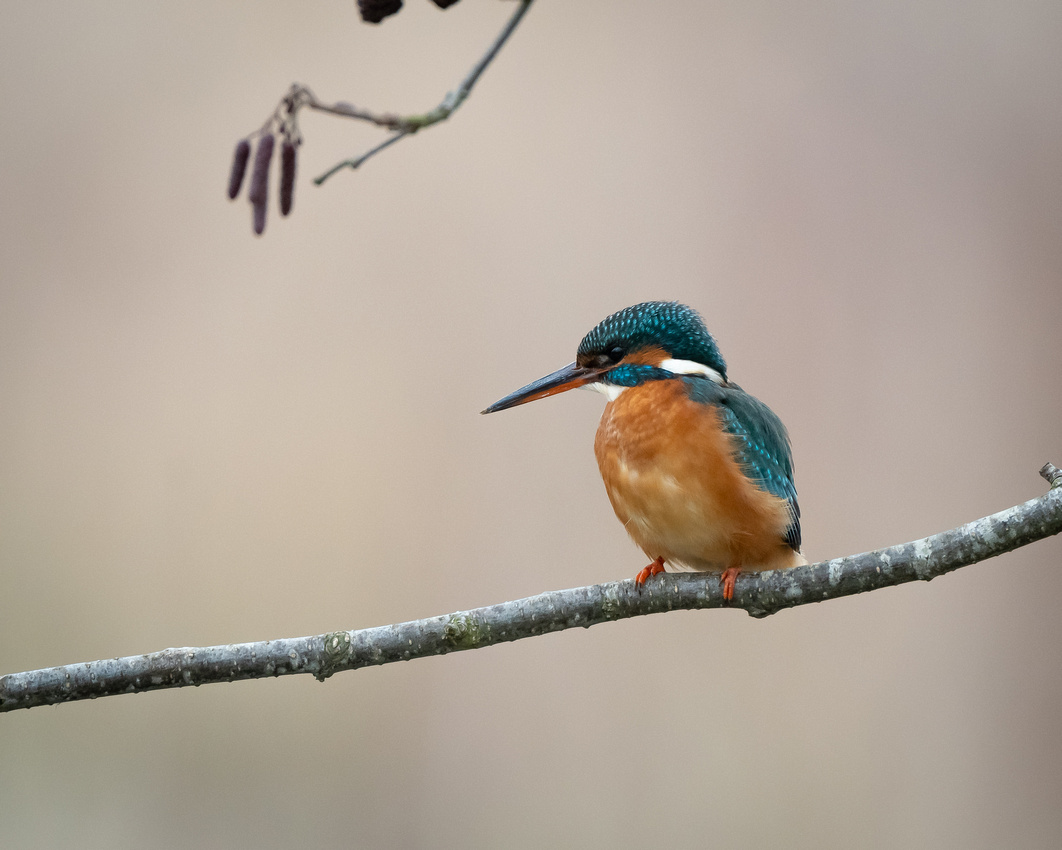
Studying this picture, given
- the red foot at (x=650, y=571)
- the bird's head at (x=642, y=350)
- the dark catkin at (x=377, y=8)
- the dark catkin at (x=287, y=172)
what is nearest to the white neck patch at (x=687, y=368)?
the bird's head at (x=642, y=350)

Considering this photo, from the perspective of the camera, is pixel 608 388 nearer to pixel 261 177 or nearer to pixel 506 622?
pixel 506 622

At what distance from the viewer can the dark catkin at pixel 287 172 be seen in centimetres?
77

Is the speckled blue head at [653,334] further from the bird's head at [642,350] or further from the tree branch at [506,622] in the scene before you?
the tree branch at [506,622]

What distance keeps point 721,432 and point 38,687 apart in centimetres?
86

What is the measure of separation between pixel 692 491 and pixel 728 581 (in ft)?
0.43

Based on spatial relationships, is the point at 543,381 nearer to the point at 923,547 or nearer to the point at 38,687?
the point at 923,547

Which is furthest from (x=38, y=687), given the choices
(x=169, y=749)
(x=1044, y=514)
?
(x=169, y=749)

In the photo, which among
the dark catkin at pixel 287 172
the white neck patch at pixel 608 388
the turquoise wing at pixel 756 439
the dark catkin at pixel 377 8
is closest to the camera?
the dark catkin at pixel 377 8

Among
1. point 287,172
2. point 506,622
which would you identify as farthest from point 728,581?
point 287,172

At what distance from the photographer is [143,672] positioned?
1008 mm

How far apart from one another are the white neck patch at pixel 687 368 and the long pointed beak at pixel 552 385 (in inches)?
3.8

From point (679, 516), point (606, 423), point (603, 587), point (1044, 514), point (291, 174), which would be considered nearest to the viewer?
point (291, 174)

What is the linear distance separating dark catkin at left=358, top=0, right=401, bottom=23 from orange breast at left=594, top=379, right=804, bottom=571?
714 millimetres

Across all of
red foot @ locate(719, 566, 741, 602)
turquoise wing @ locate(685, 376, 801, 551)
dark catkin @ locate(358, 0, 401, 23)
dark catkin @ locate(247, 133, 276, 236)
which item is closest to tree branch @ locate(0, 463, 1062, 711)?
red foot @ locate(719, 566, 741, 602)
